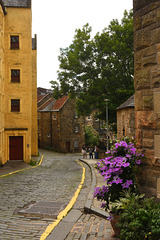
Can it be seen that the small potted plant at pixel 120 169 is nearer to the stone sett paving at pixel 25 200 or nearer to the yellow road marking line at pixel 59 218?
the yellow road marking line at pixel 59 218

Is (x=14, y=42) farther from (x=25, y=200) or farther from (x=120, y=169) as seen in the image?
(x=120, y=169)

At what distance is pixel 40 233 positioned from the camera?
636 cm

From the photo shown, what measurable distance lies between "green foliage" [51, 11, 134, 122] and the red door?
28.1 feet

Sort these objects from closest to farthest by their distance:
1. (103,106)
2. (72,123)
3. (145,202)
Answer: (145,202), (103,106), (72,123)

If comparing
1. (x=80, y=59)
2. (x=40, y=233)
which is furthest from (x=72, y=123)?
(x=40, y=233)

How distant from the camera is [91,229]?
6.37 metres

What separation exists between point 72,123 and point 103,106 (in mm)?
24450

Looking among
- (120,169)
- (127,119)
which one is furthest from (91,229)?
(127,119)

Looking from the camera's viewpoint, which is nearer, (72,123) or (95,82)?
(95,82)

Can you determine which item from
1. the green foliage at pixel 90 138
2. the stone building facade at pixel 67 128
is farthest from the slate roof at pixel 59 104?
the green foliage at pixel 90 138

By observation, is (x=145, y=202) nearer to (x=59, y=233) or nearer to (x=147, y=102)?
(x=147, y=102)

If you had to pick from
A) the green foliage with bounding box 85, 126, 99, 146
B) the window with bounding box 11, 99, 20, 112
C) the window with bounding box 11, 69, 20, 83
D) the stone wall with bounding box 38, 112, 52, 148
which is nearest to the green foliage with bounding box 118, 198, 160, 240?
the window with bounding box 11, 99, 20, 112

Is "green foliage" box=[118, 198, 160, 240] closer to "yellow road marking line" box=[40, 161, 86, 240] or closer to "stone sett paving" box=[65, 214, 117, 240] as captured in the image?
"stone sett paving" box=[65, 214, 117, 240]

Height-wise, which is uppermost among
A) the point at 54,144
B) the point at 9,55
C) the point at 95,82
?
the point at 9,55
